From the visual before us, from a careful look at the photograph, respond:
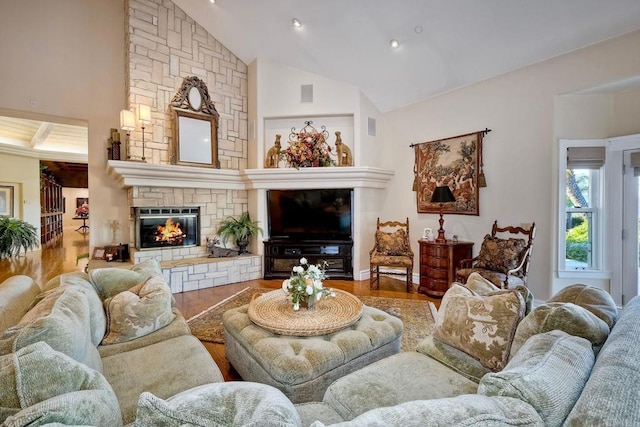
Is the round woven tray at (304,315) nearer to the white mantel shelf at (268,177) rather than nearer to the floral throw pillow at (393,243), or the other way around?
the floral throw pillow at (393,243)

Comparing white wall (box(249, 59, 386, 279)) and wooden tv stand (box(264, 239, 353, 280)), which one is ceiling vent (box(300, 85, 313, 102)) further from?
wooden tv stand (box(264, 239, 353, 280))

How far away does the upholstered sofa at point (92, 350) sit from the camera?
895mm

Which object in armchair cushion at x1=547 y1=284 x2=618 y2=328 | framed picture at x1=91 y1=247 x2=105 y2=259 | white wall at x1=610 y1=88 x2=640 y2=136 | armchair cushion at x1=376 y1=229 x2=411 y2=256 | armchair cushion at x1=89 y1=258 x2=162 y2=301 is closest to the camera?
armchair cushion at x1=547 y1=284 x2=618 y2=328

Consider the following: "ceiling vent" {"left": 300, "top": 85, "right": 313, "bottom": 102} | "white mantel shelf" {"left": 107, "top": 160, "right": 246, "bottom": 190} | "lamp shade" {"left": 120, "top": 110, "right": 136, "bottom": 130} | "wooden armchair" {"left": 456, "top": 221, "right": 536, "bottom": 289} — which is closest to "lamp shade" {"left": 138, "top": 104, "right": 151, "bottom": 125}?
"lamp shade" {"left": 120, "top": 110, "right": 136, "bottom": 130}

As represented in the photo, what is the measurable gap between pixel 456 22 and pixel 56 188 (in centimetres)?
1453

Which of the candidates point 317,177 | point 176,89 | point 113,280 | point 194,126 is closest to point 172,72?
point 176,89

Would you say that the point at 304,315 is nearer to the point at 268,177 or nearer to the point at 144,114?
the point at 268,177

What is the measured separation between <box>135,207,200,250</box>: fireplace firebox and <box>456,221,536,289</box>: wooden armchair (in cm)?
437

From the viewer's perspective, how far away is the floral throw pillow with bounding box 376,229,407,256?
5.12 meters

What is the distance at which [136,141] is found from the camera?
494cm

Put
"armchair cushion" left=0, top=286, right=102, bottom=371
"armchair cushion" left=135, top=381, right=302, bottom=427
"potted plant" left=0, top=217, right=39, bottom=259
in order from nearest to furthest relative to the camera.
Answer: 1. "armchair cushion" left=135, top=381, right=302, bottom=427
2. "armchair cushion" left=0, top=286, right=102, bottom=371
3. "potted plant" left=0, top=217, right=39, bottom=259

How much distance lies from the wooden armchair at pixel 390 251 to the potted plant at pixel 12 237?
7.92 meters

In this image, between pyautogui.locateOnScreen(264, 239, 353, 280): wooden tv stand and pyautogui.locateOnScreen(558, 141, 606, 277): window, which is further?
pyautogui.locateOnScreen(264, 239, 353, 280): wooden tv stand

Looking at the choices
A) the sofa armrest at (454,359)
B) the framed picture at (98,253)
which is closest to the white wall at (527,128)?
the sofa armrest at (454,359)
